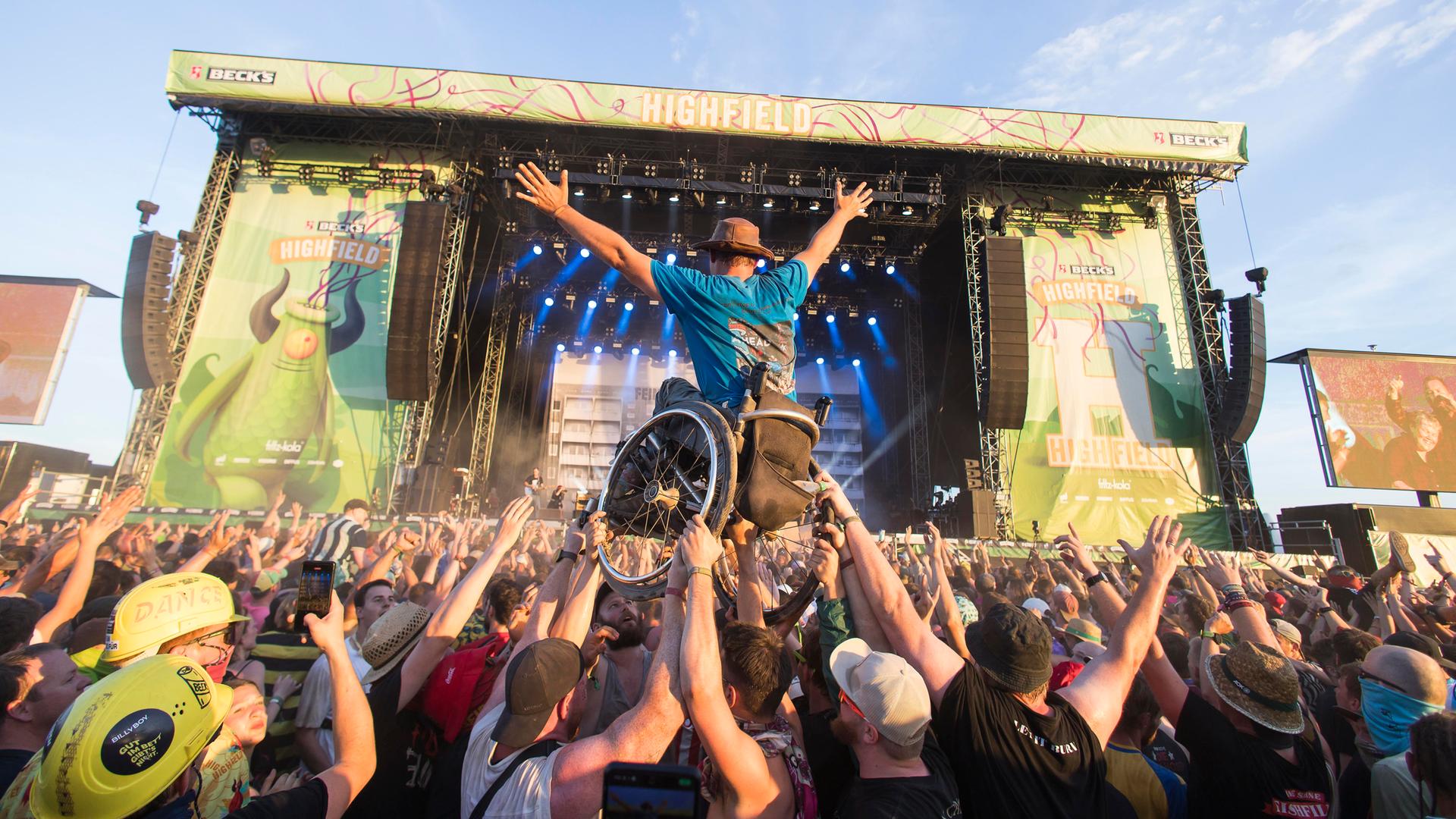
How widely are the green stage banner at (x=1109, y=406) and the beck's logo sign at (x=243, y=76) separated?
63.0 ft

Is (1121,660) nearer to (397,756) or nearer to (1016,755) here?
(1016,755)

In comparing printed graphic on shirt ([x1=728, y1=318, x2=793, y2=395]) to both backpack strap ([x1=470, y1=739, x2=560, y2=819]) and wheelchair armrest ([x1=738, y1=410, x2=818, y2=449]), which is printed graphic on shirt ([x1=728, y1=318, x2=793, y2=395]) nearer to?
wheelchair armrest ([x1=738, y1=410, x2=818, y2=449])

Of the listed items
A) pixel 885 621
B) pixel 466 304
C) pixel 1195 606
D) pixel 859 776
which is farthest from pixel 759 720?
pixel 466 304

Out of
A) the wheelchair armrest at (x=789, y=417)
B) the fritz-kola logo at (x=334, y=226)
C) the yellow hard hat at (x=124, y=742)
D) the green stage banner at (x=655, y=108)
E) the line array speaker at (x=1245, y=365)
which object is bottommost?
the yellow hard hat at (x=124, y=742)

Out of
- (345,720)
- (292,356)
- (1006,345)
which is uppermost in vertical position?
(1006,345)

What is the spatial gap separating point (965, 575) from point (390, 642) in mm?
6471

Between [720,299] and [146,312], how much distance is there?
17874 millimetres

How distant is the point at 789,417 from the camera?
3.12 m

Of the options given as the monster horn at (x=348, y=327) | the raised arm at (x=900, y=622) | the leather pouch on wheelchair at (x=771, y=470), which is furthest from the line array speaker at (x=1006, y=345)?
the monster horn at (x=348, y=327)

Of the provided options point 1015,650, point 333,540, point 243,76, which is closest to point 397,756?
point 1015,650

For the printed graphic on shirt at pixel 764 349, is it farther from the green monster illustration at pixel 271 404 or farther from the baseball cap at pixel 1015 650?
the green monster illustration at pixel 271 404

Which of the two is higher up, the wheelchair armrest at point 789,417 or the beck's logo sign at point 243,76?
the beck's logo sign at point 243,76

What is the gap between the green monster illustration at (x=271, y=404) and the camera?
51.1 feet

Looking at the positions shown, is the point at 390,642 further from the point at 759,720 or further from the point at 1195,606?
the point at 1195,606
